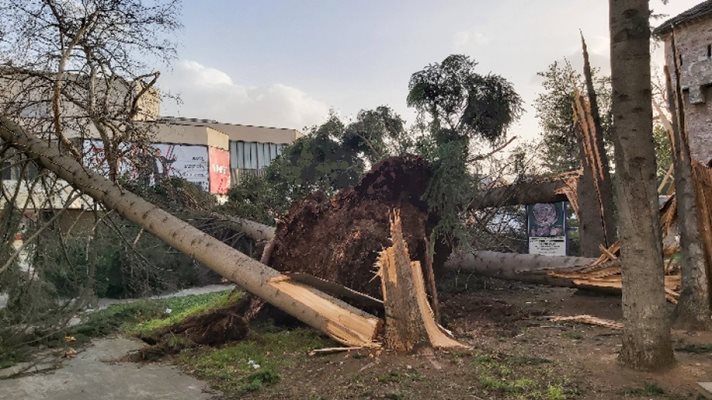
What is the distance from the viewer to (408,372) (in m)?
5.02

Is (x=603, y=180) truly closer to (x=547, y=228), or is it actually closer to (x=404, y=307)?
(x=547, y=228)

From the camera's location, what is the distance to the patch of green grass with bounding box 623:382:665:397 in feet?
13.7

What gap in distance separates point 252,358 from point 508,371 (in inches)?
110

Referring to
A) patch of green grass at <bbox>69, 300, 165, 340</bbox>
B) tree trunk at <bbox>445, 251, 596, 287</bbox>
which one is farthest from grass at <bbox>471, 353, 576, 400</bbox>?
patch of green grass at <bbox>69, 300, 165, 340</bbox>

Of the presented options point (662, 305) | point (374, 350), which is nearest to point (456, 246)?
point (374, 350)

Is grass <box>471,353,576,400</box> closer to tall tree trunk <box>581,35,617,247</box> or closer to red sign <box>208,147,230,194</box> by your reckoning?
tall tree trunk <box>581,35,617,247</box>

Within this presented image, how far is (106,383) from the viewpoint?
5789mm

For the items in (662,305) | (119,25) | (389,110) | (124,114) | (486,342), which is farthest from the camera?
Answer: (389,110)

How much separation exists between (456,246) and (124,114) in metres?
5.08

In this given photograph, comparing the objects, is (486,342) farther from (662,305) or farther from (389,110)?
(389,110)

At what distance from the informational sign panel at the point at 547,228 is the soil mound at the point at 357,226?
4379mm

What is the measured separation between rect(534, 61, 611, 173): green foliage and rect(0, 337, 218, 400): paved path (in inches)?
417

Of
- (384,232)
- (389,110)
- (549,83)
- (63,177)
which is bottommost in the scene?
(384,232)

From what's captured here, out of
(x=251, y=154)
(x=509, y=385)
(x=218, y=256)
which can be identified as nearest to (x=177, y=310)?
(x=218, y=256)
